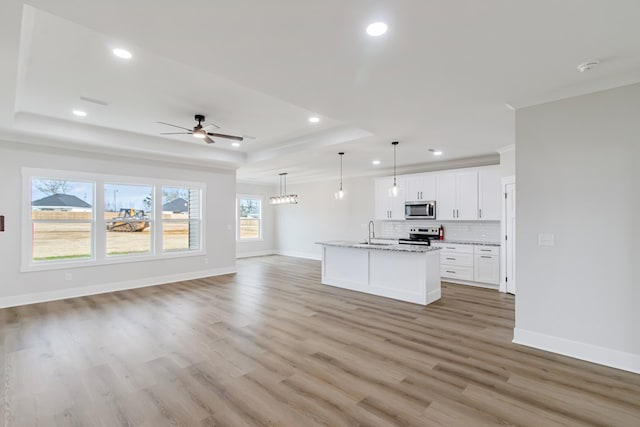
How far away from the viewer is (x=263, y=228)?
37.9 feet

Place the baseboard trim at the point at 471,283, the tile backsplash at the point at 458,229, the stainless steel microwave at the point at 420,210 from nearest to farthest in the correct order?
the baseboard trim at the point at 471,283 < the tile backsplash at the point at 458,229 < the stainless steel microwave at the point at 420,210

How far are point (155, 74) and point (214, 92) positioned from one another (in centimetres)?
67

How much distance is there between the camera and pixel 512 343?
3506mm

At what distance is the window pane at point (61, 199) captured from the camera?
17.7 feet

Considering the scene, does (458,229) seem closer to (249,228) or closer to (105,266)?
(249,228)

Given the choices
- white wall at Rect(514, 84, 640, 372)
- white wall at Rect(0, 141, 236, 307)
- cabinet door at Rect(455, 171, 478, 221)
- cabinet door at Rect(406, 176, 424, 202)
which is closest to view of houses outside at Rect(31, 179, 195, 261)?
white wall at Rect(0, 141, 236, 307)

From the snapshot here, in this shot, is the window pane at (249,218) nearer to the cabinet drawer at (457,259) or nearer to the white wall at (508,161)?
the cabinet drawer at (457,259)

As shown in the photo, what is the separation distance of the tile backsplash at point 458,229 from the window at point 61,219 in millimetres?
6977

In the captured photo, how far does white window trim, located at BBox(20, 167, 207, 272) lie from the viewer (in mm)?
5207

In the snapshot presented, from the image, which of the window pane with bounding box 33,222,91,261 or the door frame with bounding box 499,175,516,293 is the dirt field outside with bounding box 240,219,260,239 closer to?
the window pane with bounding box 33,222,91,261

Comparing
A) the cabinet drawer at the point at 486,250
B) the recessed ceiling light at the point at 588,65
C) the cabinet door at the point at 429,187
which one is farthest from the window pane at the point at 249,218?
the recessed ceiling light at the point at 588,65

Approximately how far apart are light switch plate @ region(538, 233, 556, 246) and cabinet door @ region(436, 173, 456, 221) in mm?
3608

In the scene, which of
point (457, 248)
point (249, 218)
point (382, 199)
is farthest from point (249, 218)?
point (457, 248)

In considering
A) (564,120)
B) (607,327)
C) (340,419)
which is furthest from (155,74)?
(607,327)
